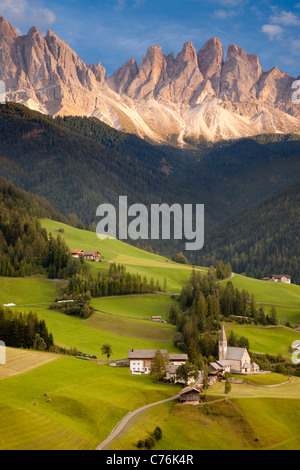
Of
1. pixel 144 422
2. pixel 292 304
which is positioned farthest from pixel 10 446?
pixel 292 304

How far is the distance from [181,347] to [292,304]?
71871mm

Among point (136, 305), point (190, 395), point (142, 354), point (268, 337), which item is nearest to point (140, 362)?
point (142, 354)

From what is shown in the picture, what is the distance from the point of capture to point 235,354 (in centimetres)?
10600

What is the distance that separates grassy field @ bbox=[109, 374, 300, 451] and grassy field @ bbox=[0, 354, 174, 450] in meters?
3.77

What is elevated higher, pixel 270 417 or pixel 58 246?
pixel 58 246

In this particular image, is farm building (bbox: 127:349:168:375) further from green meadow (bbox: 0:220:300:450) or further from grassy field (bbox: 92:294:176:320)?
grassy field (bbox: 92:294:176:320)

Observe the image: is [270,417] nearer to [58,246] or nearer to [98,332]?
[98,332]

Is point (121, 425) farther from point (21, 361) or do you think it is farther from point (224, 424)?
point (21, 361)

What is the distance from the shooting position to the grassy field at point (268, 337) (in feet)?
401

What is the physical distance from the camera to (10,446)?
189ft

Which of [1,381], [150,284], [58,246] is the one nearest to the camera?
[1,381]
